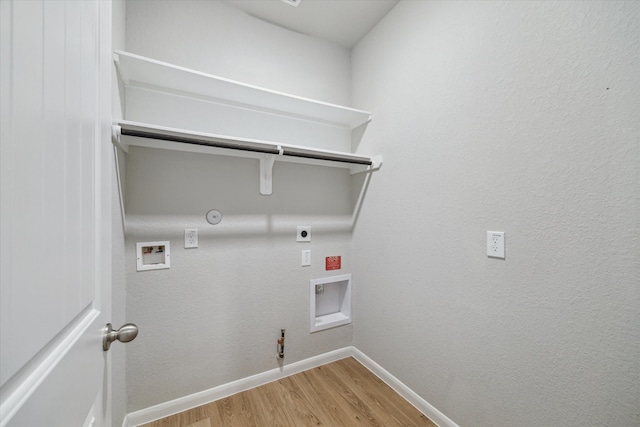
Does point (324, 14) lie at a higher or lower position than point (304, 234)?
higher

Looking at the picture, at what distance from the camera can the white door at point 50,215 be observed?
0.29 metres

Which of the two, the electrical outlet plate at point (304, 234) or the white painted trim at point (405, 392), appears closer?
the white painted trim at point (405, 392)

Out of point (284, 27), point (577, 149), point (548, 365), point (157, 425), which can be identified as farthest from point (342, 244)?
point (284, 27)

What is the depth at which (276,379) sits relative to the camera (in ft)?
5.77

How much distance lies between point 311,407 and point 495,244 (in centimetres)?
144

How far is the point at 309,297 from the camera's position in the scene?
6.22 feet

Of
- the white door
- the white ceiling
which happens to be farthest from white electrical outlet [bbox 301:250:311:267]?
A: the white ceiling

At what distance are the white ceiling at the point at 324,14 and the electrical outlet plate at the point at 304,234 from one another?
155 cm

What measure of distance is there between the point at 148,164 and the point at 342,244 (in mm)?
1476

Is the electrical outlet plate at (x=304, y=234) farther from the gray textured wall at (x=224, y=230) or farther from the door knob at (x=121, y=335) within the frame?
the door knob at (x=121, y=335)

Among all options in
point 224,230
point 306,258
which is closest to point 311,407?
point 306,258

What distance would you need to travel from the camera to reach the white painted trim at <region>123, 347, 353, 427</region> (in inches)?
54.6

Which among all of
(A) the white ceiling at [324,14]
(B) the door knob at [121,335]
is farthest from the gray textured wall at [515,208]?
(B) the door knob at [121,335]

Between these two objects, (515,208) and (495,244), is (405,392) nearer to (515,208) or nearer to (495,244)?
(495,244)
